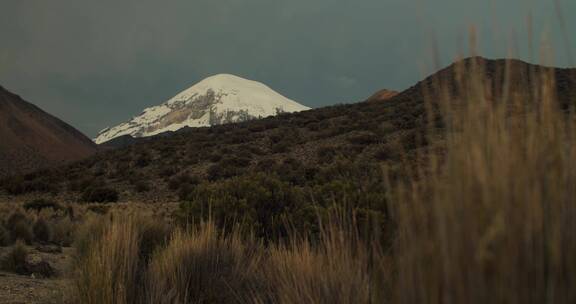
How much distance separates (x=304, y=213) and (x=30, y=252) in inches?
220

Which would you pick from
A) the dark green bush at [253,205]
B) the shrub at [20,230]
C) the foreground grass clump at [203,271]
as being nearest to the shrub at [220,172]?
the shrub at [20,230]

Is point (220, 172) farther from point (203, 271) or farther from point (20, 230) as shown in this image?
point (203, 271)

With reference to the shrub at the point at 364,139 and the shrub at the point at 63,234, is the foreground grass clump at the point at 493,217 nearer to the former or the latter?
the shrub at the point at 63,234

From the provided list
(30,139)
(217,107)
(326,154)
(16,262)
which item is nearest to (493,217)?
(16,262)

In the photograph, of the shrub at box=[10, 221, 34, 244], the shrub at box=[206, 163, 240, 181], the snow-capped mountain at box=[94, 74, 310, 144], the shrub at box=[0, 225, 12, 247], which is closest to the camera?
the shrub at box=[0, 225, 12, 247]

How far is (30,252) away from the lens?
9109 mm

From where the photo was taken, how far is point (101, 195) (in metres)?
21.1

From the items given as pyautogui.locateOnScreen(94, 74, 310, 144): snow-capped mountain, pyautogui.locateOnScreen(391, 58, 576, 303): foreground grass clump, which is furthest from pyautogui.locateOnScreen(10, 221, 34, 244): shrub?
pyautogui.locateOnScreen(94, 74, 310, 144): snow-capped mountain

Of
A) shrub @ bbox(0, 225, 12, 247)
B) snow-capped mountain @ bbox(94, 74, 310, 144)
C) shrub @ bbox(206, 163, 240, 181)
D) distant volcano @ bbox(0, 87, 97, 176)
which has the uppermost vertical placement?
snow-capped mountain @ bbox(94, 74, 310, 144)

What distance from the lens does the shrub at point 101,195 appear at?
2094cm

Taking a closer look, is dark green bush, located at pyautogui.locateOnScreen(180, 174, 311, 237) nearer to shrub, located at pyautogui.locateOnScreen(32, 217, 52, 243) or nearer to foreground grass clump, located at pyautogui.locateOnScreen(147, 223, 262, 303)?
foreground grass clump, located at pyautogui.locateOnScreen(147, 223, 262, 303)

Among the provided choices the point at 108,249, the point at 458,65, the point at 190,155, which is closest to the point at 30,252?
the point at 108,249

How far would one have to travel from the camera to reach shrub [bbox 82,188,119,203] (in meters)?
20.9

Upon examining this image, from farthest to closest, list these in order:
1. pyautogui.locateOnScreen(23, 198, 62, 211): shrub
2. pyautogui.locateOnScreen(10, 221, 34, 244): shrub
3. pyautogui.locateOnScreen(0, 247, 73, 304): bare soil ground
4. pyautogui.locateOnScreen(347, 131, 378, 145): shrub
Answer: pyautogui.locateOnScreen(347, 131, 378, 145): shrub, pyautogui.locateOnScreen(23, 198, 62, 211): shrub, pyautogui.locateOnScreen(10, 221, 34, 244): shrub, pyautogui.locateOnScreen(0, 247, 73, 304): bare soil ground
